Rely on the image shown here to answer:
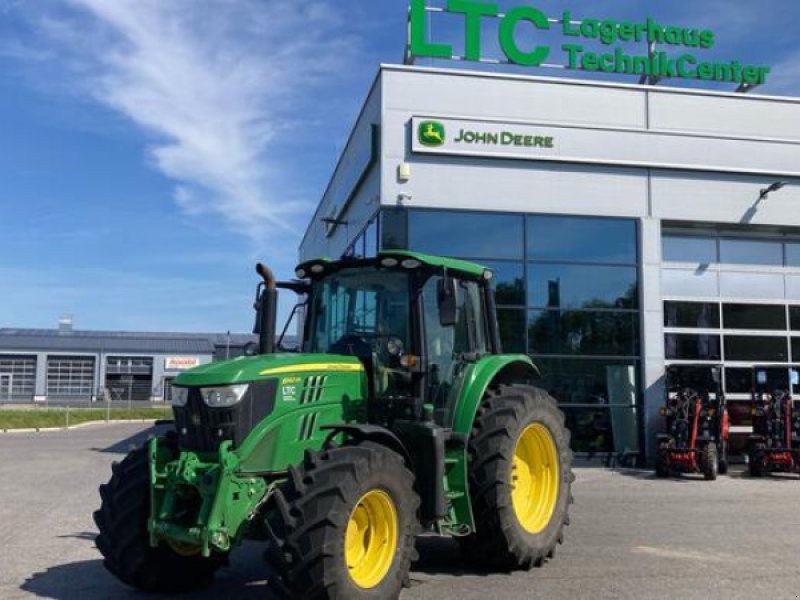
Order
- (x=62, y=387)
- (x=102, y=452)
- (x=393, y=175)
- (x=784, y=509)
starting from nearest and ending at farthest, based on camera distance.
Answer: (x=784, y=509) → (x=393, y=175) → (x=102, y=452) → (x=62, y=387)

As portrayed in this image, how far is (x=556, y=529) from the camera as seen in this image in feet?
24.2

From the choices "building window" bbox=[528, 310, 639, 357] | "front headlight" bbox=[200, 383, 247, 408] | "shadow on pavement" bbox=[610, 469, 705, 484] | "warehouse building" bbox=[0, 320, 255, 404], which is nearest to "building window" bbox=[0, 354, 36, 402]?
"warehouse building" bbox=[0, 320, 255, 404]

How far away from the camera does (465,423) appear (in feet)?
22.5

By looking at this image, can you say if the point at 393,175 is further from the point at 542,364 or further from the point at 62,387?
the point at 62,387

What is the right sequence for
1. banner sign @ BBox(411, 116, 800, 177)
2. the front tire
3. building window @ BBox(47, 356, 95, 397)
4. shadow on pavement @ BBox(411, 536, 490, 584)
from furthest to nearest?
1. building window @ BBox(47, 356, 95, 397)
2. banner sign @ BBox(411, 116, 800, 177)
3. the front tire
4. shadow on pavement @ BBox(411, 536, 490, 584)

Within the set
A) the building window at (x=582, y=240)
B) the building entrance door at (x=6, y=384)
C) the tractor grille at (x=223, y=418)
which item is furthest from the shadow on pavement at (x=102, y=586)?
the building entrance door at (x=6, y=384)

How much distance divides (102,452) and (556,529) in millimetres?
15490

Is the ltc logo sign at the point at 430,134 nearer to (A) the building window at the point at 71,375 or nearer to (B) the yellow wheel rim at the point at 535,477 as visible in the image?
(B) the yellow wheel rim at the point at 535,477

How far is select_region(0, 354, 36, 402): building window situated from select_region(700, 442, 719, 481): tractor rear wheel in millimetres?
62419

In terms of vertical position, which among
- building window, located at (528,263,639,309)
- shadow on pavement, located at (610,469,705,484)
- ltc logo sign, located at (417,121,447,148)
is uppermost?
ltc logo sign, located at (417,121,447,148)

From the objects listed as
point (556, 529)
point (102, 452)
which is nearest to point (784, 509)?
point (556, 529)

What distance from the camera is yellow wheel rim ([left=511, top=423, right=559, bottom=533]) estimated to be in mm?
7465

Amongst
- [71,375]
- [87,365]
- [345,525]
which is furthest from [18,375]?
[345,525]

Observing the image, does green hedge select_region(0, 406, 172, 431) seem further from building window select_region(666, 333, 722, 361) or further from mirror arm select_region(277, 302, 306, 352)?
mirror arm select_region(277, 302, 306, 352)
